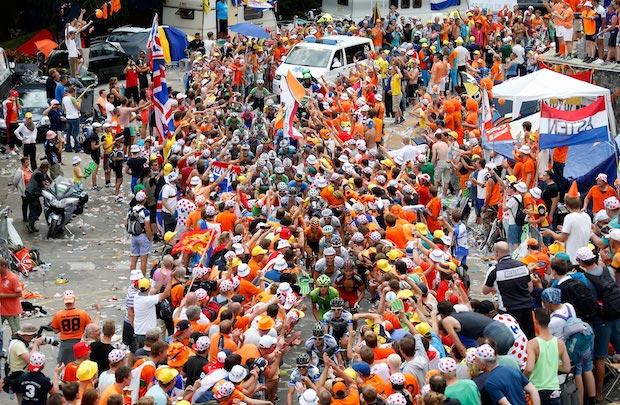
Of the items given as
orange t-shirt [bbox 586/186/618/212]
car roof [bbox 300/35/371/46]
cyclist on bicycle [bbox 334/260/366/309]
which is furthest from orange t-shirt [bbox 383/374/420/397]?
car roof [bbox 300/35/371/46]

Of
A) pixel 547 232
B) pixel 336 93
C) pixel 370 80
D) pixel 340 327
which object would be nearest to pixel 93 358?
pixel 340 327

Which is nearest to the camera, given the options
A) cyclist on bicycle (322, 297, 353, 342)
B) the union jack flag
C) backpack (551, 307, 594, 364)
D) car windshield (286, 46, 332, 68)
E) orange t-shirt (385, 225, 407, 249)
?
backpack (551, 307, 594, 364)

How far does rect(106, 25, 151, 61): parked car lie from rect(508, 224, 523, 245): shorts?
18.2 metres

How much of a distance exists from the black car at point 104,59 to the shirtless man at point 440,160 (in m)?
13.7

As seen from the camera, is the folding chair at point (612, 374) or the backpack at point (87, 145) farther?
the backpack at point (87, 145)

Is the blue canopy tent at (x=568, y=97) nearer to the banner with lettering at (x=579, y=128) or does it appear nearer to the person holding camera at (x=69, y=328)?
the banner with lettering at (x=579, y=128)

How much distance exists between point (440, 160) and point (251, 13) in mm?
17261

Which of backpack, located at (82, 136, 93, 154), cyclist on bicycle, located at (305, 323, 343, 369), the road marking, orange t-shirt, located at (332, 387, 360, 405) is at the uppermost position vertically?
orange t-shirt, located at (332, 387, 360, 405)

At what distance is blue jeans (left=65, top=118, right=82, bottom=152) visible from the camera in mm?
23031

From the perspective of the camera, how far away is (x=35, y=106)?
24281 millimetres

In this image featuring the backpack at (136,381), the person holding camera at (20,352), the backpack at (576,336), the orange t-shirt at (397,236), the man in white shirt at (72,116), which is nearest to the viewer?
the backpack at (136,381)

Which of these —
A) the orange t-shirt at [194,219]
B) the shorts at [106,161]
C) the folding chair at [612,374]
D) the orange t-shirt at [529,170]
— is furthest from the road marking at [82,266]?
→ the folding chair at [612,374]

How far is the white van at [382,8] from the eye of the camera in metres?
37.0

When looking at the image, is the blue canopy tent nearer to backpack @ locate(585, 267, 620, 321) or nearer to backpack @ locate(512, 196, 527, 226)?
backpack @ locate(512, 196, 527, 226)
